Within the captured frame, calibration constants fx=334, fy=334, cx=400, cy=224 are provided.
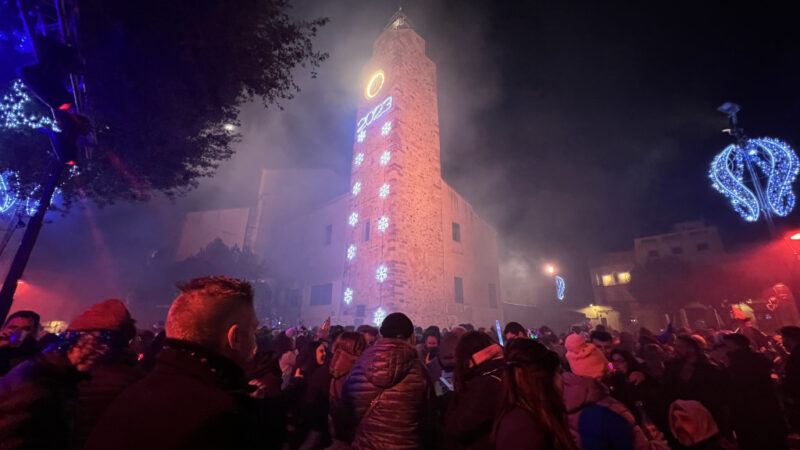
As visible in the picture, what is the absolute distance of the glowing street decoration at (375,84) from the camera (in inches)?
856

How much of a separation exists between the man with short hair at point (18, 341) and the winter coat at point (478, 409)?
458 cm

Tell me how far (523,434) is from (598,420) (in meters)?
0.87

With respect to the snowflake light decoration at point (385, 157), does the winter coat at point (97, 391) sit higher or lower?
lower

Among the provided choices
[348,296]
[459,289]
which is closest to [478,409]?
[348,296]

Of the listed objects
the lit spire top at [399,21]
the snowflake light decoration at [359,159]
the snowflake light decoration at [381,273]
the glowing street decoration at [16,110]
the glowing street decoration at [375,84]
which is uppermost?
the lit spire top at [399,21]

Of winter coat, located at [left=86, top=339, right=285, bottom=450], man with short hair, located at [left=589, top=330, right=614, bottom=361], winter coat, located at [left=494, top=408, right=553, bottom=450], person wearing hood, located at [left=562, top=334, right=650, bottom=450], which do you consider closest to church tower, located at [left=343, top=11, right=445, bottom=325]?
man with short hair, located at [left=589, top=330, right=614, bottom=361]

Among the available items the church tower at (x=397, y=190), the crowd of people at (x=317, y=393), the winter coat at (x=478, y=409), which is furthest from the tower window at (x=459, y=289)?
the winter coat at (x=478, y=409)

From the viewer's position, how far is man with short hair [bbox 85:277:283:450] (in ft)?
3.99

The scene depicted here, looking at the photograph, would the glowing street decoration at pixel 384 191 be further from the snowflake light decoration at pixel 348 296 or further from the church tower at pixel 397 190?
the snowflake light decoration at pixel 348 296

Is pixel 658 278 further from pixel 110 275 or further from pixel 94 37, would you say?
pixel 110 275

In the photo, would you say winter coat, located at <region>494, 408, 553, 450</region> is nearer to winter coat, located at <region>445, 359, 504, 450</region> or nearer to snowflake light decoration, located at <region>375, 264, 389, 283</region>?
winter coat, located at <region>445, 359, 504, 450</region>

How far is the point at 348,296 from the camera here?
1927 cm

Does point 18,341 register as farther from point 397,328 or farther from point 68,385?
point 397,328

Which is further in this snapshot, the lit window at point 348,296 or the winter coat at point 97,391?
the lit window at point 348,296
